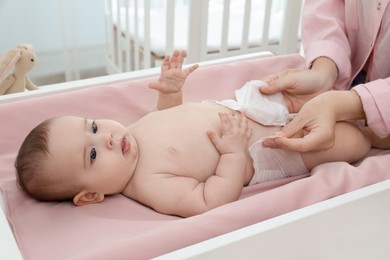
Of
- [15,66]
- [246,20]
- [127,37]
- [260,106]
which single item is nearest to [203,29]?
[246,20]

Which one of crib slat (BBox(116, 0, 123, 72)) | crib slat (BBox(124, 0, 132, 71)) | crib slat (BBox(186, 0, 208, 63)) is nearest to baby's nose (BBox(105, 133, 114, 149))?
crib slat (BBox(186, 0, 208, 63))

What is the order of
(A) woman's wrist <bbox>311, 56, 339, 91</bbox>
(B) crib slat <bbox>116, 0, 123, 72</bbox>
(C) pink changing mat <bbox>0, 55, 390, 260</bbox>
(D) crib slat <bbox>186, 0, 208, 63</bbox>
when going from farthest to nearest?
(B) crib slat <bbox>116, 0, 123, 72</bbox> → (D) crib slat <bbox>186, 0, 208, 63</bbox> → (A) woman's wrist <bbox>311, 56, 339, 91</bbox> → (C) pink changing mat <bbox>0, 55, 390, 260</bbox>

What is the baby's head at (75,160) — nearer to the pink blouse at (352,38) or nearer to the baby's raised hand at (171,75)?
the baby's raised hand at (171,75)

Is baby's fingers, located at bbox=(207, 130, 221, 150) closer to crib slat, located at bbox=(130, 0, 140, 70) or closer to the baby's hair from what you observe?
the baby's hair

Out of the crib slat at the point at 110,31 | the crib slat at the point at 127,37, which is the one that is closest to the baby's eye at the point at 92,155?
the crib slat at the point at 127,37

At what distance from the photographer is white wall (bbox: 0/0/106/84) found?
2371 mm

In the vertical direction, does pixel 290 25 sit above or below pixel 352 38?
below

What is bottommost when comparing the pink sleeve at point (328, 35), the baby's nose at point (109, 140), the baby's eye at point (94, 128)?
the baby's nose at point (109, 140)

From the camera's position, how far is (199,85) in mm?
1238

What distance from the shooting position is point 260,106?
104 centimetres

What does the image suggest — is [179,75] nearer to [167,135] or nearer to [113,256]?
[167,135]

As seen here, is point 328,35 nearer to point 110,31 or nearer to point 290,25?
point 290,25

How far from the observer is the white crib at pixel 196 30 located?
1.75m

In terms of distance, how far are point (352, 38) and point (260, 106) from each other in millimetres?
347
